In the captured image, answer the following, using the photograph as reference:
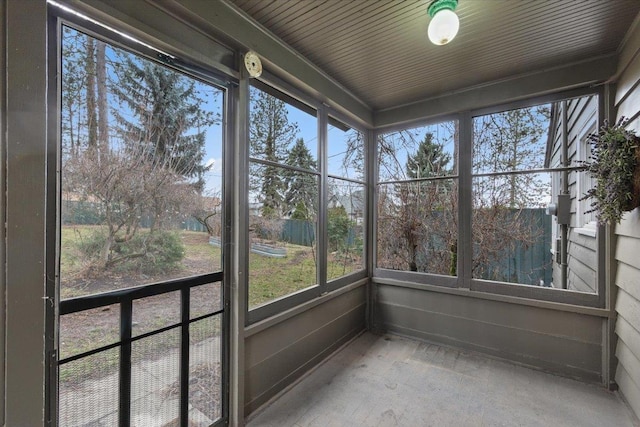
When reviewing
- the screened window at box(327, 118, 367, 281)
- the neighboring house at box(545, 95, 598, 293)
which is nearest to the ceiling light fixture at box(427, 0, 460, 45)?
the screened window at box(327, 118, 367, 281)

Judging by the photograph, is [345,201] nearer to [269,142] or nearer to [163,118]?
[269,142]

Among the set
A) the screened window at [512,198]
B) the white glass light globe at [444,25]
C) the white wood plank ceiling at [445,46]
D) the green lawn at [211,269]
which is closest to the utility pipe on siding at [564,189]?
the screened window at [512,198]

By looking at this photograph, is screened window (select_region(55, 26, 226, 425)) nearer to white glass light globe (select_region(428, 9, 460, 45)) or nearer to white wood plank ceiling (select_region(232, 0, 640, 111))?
white wood plank ceiling (select_region(232, 0, 640, 111))

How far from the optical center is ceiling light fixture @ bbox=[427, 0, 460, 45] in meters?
1.65

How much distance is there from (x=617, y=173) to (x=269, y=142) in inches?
93.6

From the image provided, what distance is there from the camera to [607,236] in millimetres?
2314

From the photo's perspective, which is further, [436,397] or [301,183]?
[301,183]

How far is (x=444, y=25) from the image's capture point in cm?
167

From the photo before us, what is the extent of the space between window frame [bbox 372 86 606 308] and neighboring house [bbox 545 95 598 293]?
0.09 m

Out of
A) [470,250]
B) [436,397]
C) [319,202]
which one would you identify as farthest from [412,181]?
[436,397]

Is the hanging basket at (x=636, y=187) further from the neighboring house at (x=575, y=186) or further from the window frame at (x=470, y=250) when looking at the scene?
the neighboring house at (x=575, y=186)

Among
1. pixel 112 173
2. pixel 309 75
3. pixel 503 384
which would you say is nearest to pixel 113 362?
pixel 112 173

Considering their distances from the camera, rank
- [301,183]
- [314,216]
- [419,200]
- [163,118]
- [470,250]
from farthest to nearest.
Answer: [419,200]
[470,250]
[314,216]
[301,183]
[163,118]

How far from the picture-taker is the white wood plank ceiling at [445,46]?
1.77 metres
